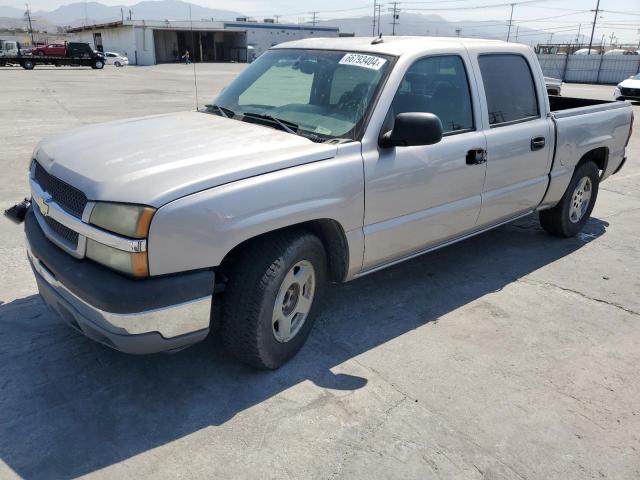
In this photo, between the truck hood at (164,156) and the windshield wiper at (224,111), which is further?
the windshield wiper at (224,111)

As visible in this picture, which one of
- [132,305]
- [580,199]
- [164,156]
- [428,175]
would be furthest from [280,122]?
[580,199]

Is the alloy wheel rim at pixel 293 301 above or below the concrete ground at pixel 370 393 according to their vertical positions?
above

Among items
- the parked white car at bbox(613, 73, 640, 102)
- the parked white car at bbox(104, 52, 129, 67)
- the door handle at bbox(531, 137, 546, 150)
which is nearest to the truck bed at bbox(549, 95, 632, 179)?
the door handle at bbox(531, 137, 546, 150)

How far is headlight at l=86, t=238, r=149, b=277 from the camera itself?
2473 millimetres

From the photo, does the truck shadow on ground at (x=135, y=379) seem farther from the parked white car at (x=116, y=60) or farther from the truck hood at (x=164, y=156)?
the parked white car at (x=116, y=60)

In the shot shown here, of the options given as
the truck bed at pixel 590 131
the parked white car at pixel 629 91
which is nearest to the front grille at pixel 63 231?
the truck bed at pixel 590 131

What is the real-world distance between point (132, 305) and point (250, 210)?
28.0 inches

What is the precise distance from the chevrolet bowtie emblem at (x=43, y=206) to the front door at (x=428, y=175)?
5.83 ft

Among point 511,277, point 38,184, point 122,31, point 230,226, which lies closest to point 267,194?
point 230,226

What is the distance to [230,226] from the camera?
264cm

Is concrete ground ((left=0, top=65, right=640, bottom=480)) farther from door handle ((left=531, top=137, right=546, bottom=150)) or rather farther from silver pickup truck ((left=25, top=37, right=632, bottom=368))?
door handle ((left=531, top=137, right=546, bottom=150))

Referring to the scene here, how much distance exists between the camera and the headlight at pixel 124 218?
2.44 metres

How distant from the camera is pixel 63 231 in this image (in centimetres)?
283

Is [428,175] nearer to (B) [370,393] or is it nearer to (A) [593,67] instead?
(B) [370,393]
